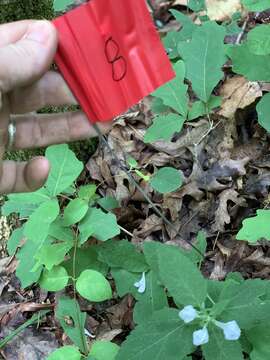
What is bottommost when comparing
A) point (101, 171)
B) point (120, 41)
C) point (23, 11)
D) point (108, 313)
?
point (108, 313)

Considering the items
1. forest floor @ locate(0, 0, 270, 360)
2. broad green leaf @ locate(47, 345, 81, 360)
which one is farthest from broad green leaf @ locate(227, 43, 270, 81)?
broad green leaf @ locate(47, 345, 81, 360)

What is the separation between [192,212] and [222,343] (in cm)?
95

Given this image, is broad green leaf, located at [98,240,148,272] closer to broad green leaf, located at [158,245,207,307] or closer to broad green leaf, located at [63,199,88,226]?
broad green leaf, located at [63,199,88,226]

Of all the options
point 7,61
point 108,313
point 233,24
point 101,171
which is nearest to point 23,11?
point 101,171

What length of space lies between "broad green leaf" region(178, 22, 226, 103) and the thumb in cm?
91

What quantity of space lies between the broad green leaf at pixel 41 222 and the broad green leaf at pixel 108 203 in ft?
1.53

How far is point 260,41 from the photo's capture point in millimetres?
1982

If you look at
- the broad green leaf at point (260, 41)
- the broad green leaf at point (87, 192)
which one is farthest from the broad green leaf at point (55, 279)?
the broad green leaf at point (260, 41)

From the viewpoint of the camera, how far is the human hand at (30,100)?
4.94 feet

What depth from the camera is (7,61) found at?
4.86ft

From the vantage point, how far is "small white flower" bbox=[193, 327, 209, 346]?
57.4 inches

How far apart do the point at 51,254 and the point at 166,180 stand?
55 cm

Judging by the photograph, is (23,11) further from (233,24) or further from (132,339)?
(132,339)

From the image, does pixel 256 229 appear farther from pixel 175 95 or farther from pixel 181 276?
pixel 175 95
